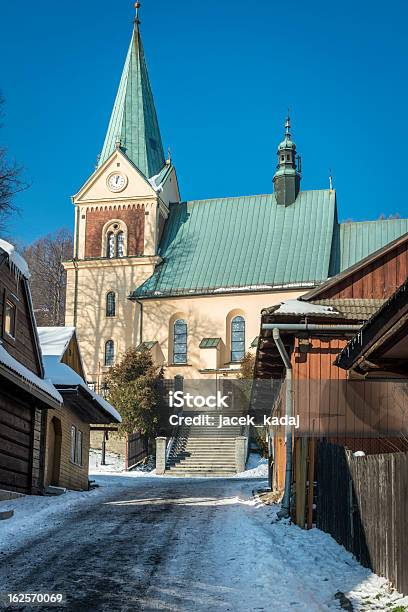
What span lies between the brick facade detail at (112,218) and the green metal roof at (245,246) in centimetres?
173

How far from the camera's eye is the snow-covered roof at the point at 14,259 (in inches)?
562

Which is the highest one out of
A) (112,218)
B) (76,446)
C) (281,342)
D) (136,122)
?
(136,122)

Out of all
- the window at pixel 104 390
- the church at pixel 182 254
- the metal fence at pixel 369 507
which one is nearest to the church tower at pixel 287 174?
the church at pixel 182 254

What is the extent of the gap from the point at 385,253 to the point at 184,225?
1343 inches

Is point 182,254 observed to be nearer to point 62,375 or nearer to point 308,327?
point 62,375

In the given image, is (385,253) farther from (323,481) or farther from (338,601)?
(338,601)

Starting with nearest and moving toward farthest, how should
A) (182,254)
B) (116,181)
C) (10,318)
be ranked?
(10,318) < (182,254) < (116,181)

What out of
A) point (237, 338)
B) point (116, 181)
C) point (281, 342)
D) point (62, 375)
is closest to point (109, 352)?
point (237, 338)

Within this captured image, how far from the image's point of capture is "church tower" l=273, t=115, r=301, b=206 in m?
48.6

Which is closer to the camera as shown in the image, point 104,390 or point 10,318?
point 10,318

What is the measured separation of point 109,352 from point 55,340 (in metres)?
26.6

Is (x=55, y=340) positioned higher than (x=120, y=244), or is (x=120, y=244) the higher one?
(x=120, y=244)

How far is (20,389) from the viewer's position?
589 inches

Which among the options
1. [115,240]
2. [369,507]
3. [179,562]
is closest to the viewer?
[369,507]
